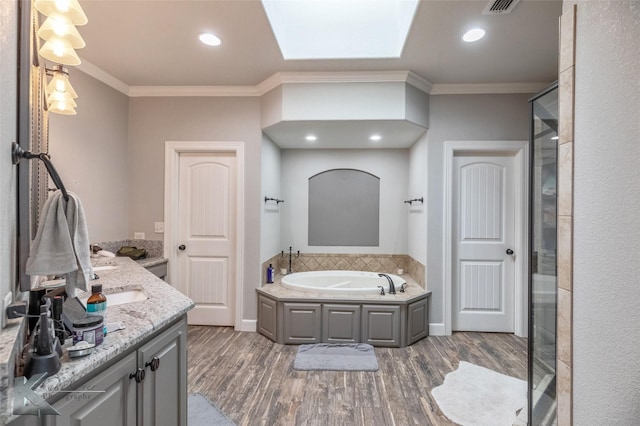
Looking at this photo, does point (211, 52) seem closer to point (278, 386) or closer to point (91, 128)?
point (91, 128)

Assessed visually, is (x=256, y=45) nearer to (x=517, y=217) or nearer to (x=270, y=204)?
(x=270, y=204)

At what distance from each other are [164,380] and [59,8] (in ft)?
5.73

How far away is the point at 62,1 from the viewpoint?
132 cm

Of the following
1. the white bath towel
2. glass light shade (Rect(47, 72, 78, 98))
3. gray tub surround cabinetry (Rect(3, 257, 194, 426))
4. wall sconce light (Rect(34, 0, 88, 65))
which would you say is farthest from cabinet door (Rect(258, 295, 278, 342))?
wall sconce light (Rect(34, 0, 88, 65))

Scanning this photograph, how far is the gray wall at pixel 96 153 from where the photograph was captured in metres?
2.73

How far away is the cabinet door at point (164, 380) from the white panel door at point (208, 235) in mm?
1946

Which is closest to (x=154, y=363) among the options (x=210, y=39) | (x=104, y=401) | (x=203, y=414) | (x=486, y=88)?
(x=104, y=401)

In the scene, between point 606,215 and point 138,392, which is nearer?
point 606,215

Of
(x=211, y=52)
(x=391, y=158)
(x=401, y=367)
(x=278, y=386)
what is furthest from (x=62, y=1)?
(x=391, y=158)

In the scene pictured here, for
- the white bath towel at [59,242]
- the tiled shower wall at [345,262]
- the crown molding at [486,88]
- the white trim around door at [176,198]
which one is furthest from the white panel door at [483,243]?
the white bath towel at [59,242]

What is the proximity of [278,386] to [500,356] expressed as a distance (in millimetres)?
2116

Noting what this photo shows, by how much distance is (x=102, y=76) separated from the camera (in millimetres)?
3051

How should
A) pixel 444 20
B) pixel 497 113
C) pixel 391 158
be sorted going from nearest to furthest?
pixel 444 20
pixel 497 113
pixel 391 158

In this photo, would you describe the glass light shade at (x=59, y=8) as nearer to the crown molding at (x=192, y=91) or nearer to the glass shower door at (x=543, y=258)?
the crown molding at (x=192, y=91)
